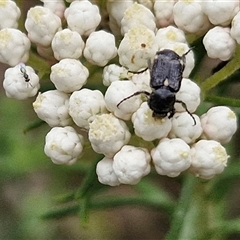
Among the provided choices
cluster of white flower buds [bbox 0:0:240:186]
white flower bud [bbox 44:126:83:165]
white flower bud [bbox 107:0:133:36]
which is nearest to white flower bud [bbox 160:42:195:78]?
cluster of white flower buds [bbox 0:0:240:186]

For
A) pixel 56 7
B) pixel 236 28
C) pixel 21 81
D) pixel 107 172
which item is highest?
pixel 236 28

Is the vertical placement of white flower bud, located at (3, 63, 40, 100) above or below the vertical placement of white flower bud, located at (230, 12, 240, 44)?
below

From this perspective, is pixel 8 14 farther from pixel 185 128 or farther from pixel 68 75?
pixel 185 128

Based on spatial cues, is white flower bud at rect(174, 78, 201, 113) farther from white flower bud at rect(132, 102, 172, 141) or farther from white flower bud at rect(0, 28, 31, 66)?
white flower bud at rect(0, 28, 31, 66)

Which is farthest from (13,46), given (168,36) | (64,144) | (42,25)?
(168,36)

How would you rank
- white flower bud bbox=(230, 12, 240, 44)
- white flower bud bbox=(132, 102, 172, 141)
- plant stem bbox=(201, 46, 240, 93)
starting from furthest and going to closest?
plant stem bbox=(201, 46, 240, 93) → white flower bud bbox=(230, 12, 240, 44) → white flower bud bbox=(132, 102, 172, 141)

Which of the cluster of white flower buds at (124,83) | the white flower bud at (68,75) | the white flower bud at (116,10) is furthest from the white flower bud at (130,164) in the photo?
the white flower bud at (116,10)
